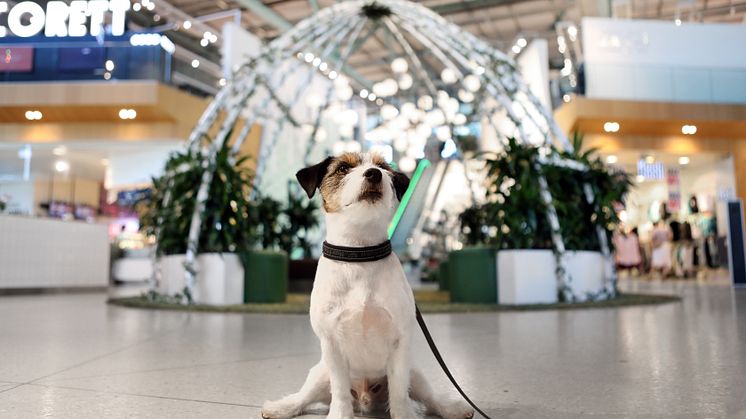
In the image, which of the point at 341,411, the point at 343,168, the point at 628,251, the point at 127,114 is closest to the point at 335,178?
the point at 343,168

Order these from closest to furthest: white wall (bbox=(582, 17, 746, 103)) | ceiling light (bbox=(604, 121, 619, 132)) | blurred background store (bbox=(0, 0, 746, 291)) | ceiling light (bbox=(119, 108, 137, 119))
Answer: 1. blurred background store (bbox=(0, 0, 746, 291))
2. ceiling light (bbox=(119, 108, 137, 119))
3. white wall (bbox=(582, 17, 746, 103))
4. ceiling light (bbox=(604, 121, 619, 132))

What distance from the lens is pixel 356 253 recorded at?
1406 millimetres

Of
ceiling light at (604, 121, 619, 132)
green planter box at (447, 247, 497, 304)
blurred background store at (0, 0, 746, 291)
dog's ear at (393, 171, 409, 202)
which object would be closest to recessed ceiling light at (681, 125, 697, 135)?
blurred background store at (0, 0, 746, 291)

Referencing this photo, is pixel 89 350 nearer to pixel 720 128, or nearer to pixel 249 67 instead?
pixel 249 67

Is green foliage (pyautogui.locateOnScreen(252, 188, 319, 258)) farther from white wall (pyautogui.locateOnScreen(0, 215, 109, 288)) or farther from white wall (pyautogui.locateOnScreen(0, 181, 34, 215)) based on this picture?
white wall (pyautogui.locateOnScreen(0, 181, 34, 215))

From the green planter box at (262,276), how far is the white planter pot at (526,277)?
2414 millimetres

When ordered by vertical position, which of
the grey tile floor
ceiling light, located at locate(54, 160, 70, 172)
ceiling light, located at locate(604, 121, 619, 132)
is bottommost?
the grey tile floor

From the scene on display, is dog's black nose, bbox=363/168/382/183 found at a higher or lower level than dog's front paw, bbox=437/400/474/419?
higher

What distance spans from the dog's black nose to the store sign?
12.8 metres

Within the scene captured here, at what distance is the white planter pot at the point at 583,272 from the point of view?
6055 millimetres

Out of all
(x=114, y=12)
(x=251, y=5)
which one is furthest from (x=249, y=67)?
(x=251, y=5)

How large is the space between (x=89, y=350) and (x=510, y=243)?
13.9 ft

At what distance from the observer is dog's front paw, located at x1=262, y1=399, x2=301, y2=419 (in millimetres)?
1521

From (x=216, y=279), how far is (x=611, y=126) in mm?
10913
